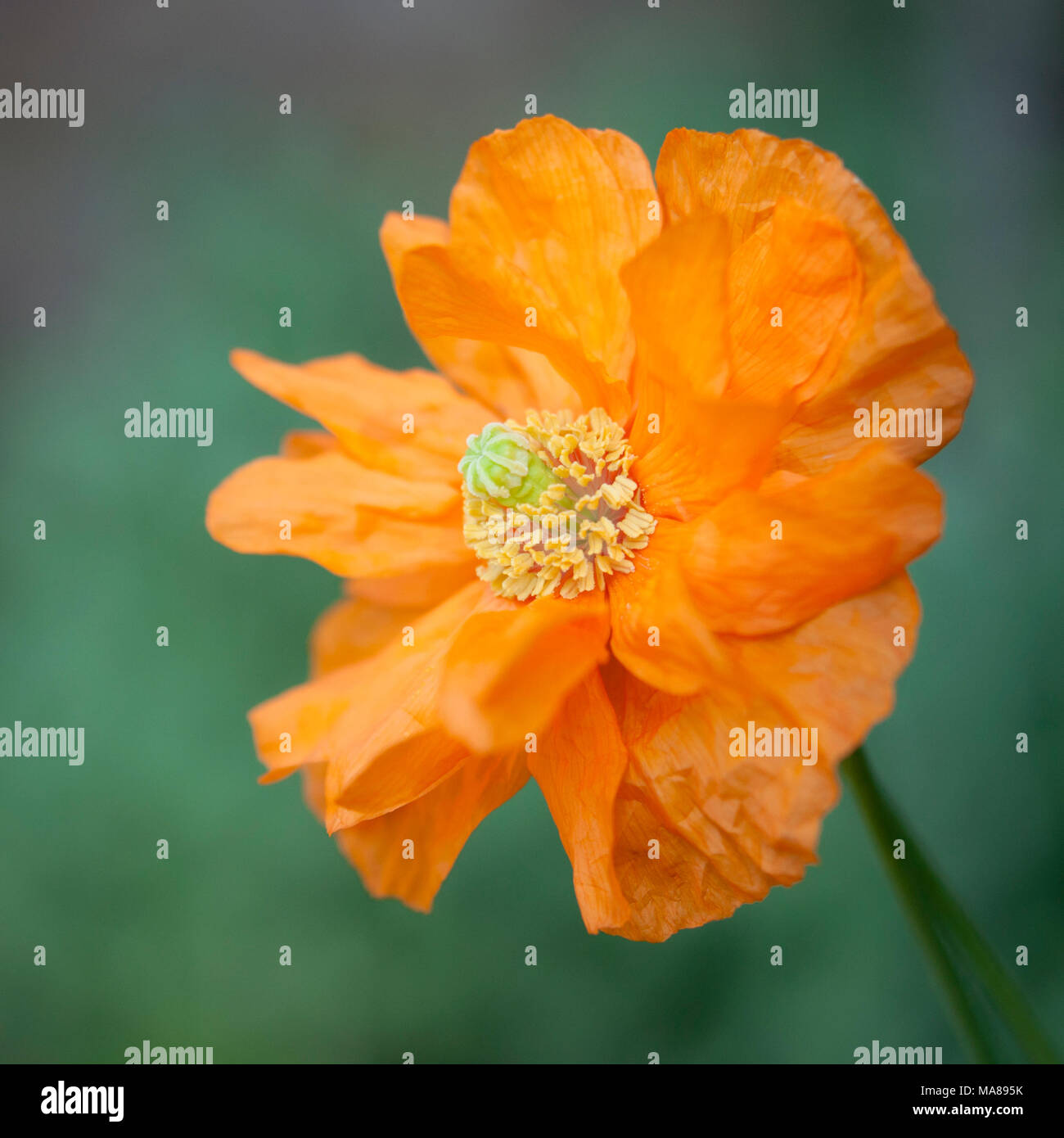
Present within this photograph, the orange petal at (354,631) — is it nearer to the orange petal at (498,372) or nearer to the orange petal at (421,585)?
the orange petal at (421,585)

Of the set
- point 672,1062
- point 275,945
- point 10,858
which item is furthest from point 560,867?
point 10,858

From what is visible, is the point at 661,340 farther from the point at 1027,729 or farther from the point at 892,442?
the point at 1027,729

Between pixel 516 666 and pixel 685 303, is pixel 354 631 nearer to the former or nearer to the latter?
pixel 516 666

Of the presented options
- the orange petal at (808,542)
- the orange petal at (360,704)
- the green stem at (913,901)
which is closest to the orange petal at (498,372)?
the orange petal at (360,704)

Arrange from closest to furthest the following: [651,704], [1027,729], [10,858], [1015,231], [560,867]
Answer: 1. [651,704]
2. [1027,729]
3. [1015,231]
4. [560,867]
5. [10,858]

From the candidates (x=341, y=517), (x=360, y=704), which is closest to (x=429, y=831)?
(x=360, y=704)
